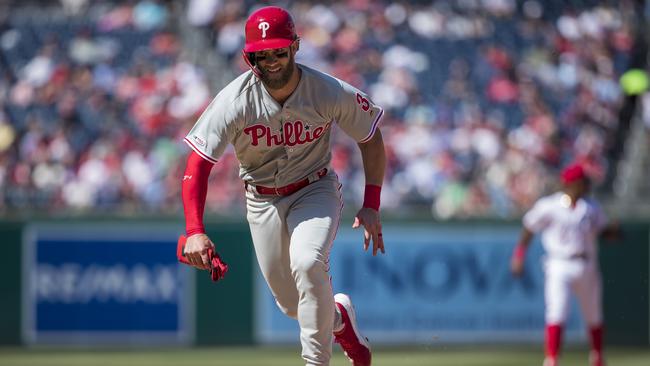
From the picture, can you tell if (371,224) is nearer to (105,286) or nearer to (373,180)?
(373,180)

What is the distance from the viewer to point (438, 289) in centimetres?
1408

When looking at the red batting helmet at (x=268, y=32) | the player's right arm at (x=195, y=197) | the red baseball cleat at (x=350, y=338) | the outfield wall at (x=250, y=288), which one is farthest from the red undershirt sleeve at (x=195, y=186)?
the outfield wall at (x=250, y=288)

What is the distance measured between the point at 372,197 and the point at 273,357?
650cm

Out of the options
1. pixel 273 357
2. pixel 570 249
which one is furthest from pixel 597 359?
pixel 273 357

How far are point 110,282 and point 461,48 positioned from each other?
6705 mm

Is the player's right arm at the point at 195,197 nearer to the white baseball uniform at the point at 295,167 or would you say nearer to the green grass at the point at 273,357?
A: the white baseball uniform at the point at 295,167

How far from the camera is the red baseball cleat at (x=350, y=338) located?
6898 mm

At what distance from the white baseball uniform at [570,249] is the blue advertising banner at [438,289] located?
2.72 meters

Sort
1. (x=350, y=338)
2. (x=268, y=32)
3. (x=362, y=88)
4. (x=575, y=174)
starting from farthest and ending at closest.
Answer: (x=362, y=88) < (x=575, y=174) < (x=350, y=338) < (x=268, y=32)

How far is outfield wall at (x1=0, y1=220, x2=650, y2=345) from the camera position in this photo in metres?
13.8

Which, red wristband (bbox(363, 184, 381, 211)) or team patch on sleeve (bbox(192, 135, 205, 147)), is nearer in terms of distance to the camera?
team patch on sleeve (bbox(192, 135, 205, 147))

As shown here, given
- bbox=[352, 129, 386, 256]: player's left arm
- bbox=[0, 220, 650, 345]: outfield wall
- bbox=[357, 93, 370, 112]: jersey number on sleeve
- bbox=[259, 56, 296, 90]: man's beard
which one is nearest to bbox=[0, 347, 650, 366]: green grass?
bbox=[0, 220, 650, 345]: outfield wall

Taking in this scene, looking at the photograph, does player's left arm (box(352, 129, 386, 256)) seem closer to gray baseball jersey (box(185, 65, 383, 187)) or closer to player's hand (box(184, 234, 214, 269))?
gray baseball jersey (box(185, 65, 383, 187))

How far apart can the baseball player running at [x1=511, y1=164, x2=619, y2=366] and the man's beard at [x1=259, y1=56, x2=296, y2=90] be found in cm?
551
